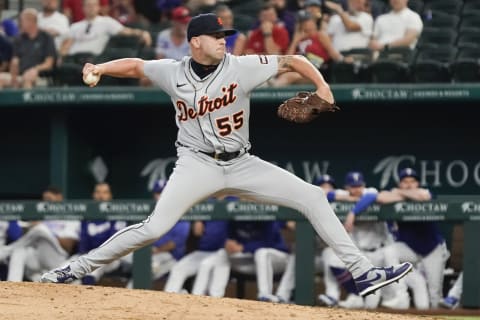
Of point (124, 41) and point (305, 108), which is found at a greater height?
point (124, 41)

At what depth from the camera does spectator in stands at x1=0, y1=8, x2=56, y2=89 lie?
1277cm

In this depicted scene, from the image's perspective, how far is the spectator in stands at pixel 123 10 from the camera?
45.6 feet

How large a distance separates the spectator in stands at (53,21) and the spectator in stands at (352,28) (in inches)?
116

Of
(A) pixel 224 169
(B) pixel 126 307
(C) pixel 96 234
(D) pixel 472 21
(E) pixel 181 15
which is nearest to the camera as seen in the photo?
(B) pixel 126 307

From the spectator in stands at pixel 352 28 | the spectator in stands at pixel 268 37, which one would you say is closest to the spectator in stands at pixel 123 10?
the spectator in stands at pixel 268 37

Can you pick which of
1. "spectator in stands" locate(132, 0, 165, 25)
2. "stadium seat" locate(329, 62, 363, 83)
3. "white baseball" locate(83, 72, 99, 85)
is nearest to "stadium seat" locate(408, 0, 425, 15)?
"stadium seat" locate(329, 62, 363, 83)

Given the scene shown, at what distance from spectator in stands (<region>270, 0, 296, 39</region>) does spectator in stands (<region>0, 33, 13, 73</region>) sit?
2778 millimetres

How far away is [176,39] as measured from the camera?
1265cm

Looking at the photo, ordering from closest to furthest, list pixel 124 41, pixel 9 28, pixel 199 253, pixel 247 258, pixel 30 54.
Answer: pixel 247 258, pixel 199 253, pixel 30 54, pixel 124 41, pixel 9 28

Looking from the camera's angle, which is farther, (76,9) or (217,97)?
(76,9)

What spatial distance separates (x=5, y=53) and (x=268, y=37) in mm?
2855

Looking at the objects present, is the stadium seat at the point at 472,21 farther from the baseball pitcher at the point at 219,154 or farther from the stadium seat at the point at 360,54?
the baseball pitcher at the point at 219,154

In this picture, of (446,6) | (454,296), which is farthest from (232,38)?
(454,296)

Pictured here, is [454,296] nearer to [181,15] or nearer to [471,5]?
[471,5]
